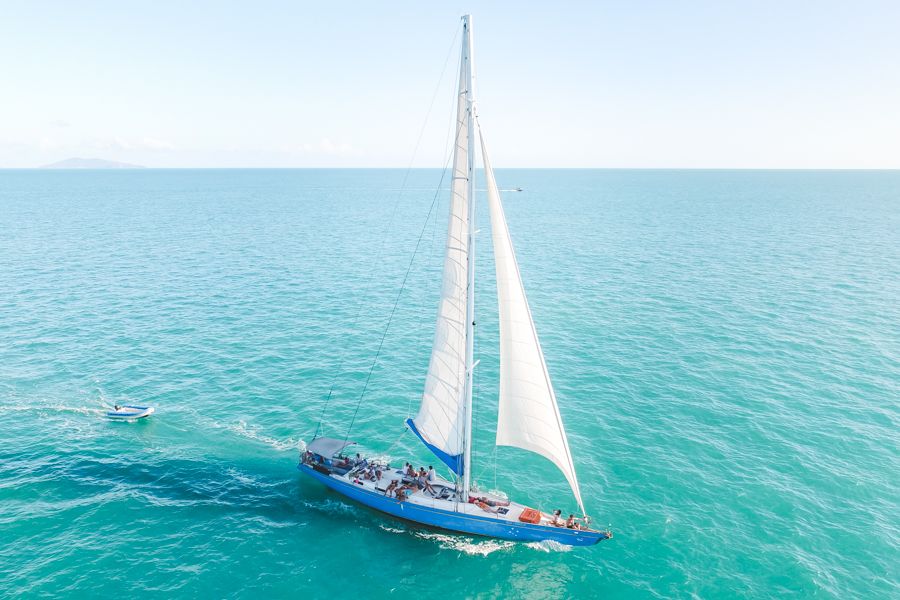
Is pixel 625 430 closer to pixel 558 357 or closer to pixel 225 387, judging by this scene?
pixel 558 357

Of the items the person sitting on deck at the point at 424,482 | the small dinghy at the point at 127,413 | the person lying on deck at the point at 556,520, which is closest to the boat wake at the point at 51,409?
the small dinghy at the point at 127,413

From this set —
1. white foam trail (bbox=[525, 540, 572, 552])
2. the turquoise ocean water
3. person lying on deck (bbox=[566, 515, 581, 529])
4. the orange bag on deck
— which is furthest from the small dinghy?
person lying on deck (bbox=[566, 515, 581, 529])

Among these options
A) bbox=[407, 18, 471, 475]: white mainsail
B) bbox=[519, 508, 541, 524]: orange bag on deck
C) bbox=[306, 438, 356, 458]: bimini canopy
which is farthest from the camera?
bbox=[306, 438, 356, 458]: bimini canopy

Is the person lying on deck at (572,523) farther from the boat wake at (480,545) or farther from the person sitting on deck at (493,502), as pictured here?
the person sitting on deck at (493,502)

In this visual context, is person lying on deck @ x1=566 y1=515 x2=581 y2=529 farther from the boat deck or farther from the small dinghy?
the small dinghy

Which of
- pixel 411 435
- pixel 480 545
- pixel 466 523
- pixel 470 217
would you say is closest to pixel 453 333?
pixel 470 217

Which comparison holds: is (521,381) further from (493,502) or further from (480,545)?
(480,545)
